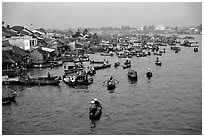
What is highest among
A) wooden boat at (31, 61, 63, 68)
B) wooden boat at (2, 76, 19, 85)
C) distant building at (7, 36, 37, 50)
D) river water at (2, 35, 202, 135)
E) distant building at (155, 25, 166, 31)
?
distant building at (155, 25, 166, 31)

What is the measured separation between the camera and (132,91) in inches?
462

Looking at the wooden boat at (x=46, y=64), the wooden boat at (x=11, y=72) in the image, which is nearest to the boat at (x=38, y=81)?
the wooden boat at (x=11, y=72)

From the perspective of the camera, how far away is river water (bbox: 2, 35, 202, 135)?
315 inches

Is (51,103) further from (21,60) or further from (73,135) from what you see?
(21,60)

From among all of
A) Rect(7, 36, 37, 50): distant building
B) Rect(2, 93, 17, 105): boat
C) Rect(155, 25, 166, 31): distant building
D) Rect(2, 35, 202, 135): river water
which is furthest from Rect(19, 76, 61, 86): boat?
Rect(155, 25, 166, 31): distant building

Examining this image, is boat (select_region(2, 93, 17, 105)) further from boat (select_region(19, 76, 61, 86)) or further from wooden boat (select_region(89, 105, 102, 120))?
wooden boat (select_region(89, 105, 102, 120))

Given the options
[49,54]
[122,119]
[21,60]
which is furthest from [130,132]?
[49,54]

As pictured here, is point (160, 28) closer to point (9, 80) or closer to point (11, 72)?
point (11, 72)

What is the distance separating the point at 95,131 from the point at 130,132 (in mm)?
864

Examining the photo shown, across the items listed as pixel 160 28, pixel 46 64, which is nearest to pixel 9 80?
pixel 46 64

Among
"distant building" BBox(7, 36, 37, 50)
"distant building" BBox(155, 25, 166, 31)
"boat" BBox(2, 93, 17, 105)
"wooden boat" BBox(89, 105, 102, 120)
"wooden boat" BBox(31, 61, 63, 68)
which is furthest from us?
"distant building" BBox(155, 25, 166, 31)

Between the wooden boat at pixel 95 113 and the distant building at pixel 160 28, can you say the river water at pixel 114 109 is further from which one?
the distant building at pixel 160 28

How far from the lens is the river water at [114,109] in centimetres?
800

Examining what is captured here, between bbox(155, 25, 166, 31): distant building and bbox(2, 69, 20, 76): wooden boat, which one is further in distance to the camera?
bbox(155, 25, 166, 31): distant building
